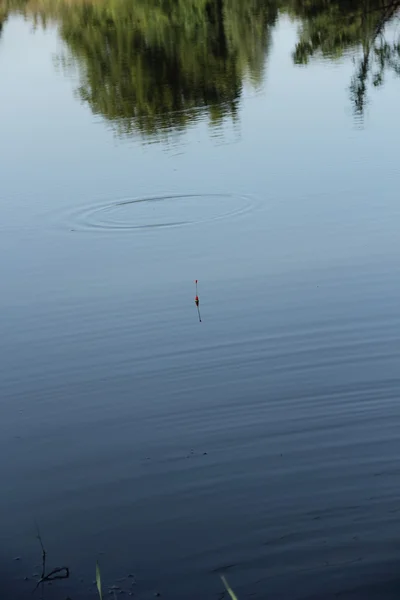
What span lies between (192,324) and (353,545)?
449 centimetres

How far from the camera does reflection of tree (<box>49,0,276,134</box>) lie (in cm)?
2584

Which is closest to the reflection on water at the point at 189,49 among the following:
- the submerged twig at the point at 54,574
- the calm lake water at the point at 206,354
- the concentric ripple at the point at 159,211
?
the calm lake water at the point at 206,354

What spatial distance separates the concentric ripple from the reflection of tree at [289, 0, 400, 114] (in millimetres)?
7227

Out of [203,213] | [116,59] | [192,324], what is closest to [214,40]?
[116,59]

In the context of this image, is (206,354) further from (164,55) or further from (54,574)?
(164,55)

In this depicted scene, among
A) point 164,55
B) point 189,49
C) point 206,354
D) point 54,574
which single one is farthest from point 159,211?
point 189,49

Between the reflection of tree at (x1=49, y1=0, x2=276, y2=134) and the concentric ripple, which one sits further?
the reflection of tree at (x1=49, y1=0, x2=276, y2=134)

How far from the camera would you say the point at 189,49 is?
35.5 metres

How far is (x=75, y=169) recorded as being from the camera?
19.0 meters

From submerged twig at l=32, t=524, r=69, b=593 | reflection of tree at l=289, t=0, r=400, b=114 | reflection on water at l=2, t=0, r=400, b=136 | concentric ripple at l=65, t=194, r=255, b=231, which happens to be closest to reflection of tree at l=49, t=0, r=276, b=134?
reflection on water at l=2, t=0, r=400, b=136

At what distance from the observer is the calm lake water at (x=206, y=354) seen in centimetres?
660

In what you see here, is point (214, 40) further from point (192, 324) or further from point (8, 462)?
point (8, 462)

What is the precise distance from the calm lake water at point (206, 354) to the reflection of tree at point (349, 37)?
2404 mm

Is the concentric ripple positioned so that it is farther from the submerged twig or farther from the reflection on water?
the submerged twig
